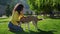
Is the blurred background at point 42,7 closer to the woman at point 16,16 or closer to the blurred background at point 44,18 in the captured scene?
the blurred background at point 44,18

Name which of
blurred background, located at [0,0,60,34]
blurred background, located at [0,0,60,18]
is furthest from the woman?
blurred background, located at [0,0,60,18]

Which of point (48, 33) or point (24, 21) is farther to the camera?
point (24, 21)

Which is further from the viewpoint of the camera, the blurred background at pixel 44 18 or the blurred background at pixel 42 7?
the blurred background at pixel 42 7

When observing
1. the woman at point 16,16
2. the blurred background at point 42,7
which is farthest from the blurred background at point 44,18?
the woman at point 16,16

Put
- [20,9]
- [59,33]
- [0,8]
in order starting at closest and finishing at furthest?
[59,33] < [20,9] < [0,8]

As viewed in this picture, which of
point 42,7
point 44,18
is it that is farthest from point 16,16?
point 42,7

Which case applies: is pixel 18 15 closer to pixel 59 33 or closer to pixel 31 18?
pixel 31 18

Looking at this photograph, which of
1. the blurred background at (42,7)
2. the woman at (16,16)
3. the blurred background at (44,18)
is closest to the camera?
the woman at (16,16)

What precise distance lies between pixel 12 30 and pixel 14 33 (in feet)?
2.63

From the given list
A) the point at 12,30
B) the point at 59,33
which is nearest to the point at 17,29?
the point at 12,30

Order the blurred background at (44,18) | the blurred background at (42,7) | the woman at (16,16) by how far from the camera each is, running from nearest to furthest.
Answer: the woman at (16,16)
the blurred background at (44,18)
the blurred background at (42,7)

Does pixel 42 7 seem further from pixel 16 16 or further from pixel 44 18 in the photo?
pixel 16 16

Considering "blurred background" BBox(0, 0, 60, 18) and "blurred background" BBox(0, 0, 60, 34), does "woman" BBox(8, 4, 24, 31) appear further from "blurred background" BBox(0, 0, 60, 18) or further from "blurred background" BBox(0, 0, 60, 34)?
"blurred background" BBox(0, 0, 60, 18)

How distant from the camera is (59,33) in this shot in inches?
417
